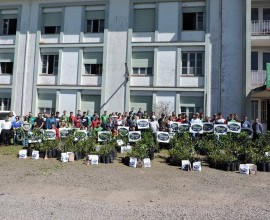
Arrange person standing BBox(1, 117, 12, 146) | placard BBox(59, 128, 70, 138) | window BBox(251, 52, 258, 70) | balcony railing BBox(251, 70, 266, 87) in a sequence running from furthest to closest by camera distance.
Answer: window BBox(251, 52, 258, 70) → balcony railing BBox(251, 70, 266, 87) → person standing BBox(1, 117, 12, 146) → placard BBox(59, 128, 70, 138)

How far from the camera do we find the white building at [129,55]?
22.7 meters

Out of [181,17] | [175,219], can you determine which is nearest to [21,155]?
[175,219]

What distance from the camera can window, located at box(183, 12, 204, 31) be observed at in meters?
23.7

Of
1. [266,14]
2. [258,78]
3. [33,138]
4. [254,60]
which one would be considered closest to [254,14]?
[266,14]

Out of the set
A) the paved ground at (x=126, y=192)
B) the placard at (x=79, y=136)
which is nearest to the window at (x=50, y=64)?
the placard at (x=79, y=136)

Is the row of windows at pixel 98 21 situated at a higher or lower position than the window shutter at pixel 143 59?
higher

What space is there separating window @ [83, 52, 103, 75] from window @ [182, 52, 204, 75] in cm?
611

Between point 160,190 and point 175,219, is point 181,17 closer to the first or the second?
point 160,190

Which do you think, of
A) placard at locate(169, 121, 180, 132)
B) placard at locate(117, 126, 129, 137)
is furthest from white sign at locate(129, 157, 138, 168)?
placard at locate(169, 121, 180, 132)

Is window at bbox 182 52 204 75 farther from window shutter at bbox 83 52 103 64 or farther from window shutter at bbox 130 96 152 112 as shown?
window shutter at bbox 83 52 103 64

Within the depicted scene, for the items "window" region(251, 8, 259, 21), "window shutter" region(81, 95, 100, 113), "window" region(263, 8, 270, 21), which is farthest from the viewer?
"window shutter" region(81, 95, 100, 113)

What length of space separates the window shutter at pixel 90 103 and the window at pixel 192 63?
657 cm

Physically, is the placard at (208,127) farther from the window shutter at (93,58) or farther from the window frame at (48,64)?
the window frame at (48,64)

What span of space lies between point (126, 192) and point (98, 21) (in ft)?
62.2
